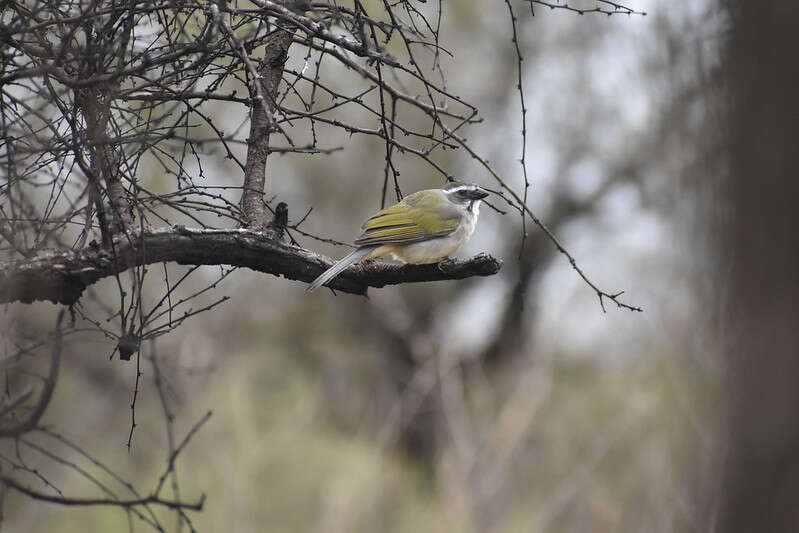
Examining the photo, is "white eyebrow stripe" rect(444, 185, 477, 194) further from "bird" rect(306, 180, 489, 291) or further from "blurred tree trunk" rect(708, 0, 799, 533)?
"blurred tree trunk" rect(708, 0, 799, 533)

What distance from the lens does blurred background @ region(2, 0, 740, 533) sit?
10.3 m

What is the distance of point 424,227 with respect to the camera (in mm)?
4766

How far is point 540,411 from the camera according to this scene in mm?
13523

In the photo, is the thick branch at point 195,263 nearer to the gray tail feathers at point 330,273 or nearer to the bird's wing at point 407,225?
the gray tail feathers at point 330,273

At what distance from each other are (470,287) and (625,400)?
13.5 feet

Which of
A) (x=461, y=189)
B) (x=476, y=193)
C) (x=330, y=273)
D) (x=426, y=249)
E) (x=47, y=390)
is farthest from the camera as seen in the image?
(x=461, y=189)

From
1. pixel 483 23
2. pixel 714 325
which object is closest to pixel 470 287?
pixel 483 23

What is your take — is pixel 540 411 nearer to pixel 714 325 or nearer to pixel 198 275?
pixel 198 275

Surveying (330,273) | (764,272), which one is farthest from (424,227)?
(764,272)

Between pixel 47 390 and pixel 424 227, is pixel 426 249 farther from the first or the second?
pixel 47 390

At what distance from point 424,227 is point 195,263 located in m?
1.97

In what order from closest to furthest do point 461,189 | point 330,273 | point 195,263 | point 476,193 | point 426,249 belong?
point 195,263, point 330,273, point 426,249, point 476,193, point 461,189

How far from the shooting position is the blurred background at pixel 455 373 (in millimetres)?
10312

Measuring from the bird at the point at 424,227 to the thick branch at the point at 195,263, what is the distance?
29.3 inches
